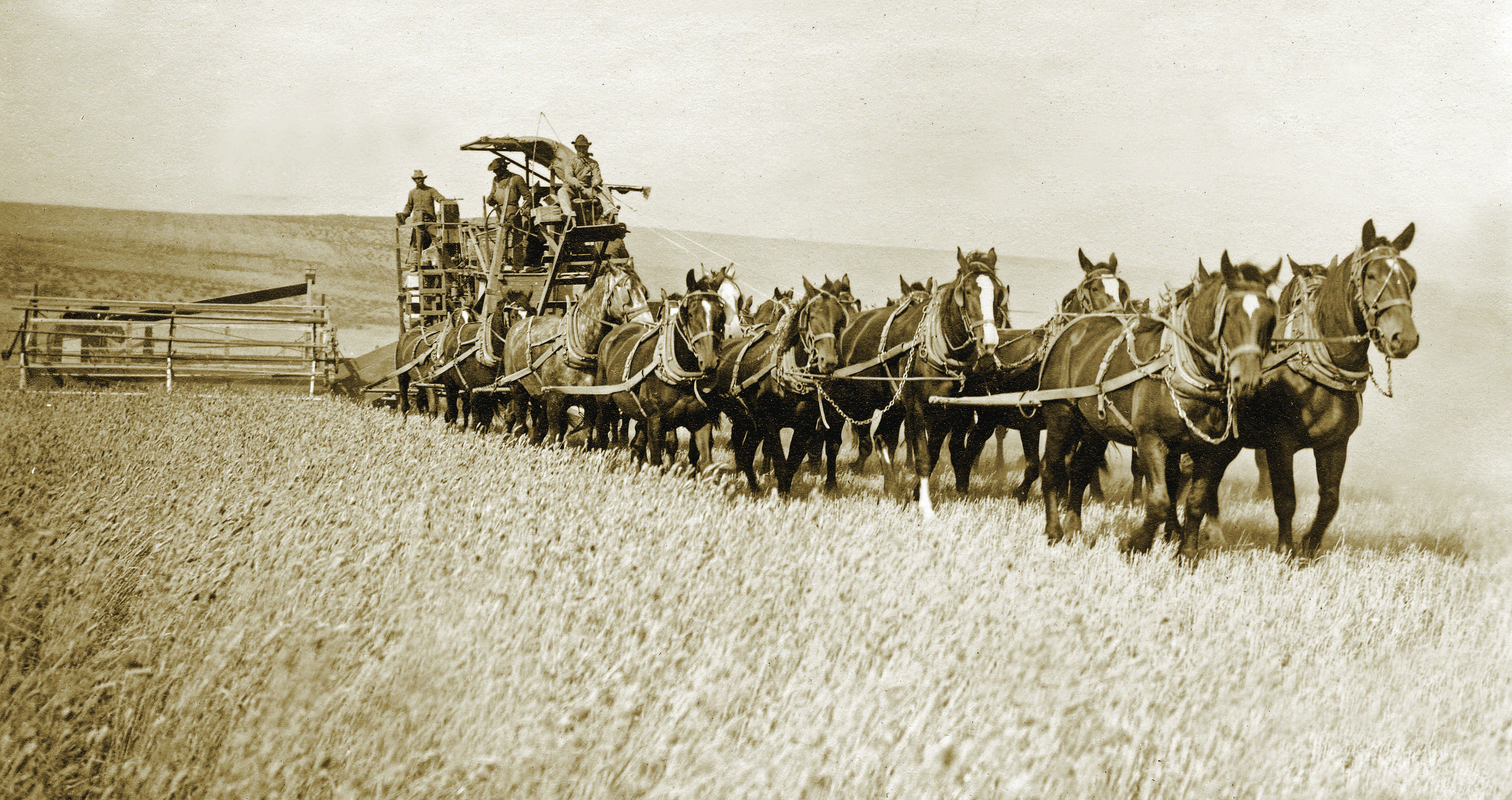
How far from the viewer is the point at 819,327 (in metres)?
10.3

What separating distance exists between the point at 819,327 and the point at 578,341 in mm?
3491

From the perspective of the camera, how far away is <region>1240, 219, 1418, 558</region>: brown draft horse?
648 centimetres

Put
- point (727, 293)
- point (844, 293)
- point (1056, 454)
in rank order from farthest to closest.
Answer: point (844, 293) < point (727, 293) < point (1056, 454)

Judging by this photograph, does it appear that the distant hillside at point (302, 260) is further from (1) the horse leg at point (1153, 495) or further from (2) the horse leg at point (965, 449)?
(1) the horse leg at point (1153, 495)

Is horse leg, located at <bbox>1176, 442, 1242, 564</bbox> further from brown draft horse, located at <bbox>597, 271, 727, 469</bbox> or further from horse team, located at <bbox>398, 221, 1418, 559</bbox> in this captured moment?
brown draft horse, located at <bbox>597, 271, 727, 469</bbox>

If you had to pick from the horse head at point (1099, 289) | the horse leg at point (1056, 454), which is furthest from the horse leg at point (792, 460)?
the horse head at point (1099, 289)

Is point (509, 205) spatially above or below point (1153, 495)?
above

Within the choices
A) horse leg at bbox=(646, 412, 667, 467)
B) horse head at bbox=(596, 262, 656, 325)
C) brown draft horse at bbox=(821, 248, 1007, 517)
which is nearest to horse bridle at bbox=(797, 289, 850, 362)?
brown draft horse at bbox=(821, 248, 1007, 517)

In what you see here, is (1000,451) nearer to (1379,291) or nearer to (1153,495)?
(1153,495)

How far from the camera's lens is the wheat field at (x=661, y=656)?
2967 millimetres

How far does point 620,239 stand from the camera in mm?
15797

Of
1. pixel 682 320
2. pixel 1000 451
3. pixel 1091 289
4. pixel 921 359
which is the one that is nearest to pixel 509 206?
pixel 682 320

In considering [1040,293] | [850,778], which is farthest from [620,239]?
[1040,293]

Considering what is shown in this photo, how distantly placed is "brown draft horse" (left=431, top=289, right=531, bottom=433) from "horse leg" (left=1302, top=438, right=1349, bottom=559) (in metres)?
10.7
